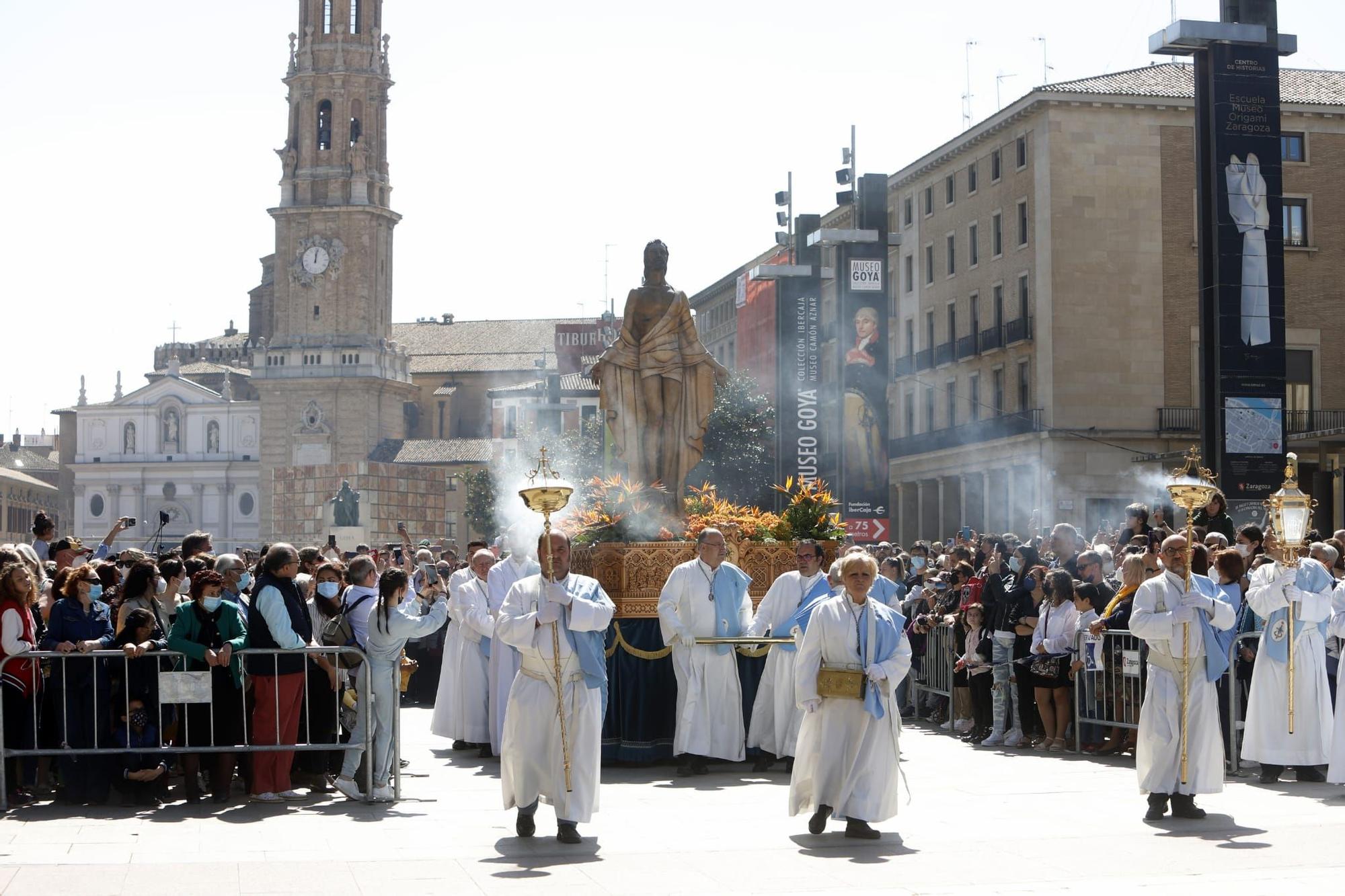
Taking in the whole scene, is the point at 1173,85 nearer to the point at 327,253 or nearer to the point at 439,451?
the point at 327,253

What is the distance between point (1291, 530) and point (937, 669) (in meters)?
5.85


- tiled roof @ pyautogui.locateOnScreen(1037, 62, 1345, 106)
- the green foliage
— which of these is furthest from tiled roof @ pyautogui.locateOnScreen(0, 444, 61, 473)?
tiled roof @ pyautogui.locateOnScreen(1037, 62, 1345, 106)

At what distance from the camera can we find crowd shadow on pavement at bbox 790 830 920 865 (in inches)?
369

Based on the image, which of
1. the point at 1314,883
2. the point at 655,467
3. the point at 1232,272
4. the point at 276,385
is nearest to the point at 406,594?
the point at 655,467

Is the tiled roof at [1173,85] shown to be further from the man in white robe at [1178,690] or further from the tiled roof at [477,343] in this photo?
the tiled roof at [477,343]

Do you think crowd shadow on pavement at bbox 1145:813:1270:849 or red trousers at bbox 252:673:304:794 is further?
red trousers at bbox 252:673:304:794

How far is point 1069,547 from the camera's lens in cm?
1584

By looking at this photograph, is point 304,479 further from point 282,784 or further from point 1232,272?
point 282,784

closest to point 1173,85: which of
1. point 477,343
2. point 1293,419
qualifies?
point 1293,419

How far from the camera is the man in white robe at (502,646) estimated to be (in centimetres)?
1482

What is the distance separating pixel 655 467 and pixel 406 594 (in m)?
3.18

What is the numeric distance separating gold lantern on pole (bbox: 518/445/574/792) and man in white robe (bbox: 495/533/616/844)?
1cm

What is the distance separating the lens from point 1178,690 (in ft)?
34.4

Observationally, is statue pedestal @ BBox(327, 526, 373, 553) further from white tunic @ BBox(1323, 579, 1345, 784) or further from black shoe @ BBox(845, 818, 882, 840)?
black shoe @ BBox(845, 818, 882, 840)
